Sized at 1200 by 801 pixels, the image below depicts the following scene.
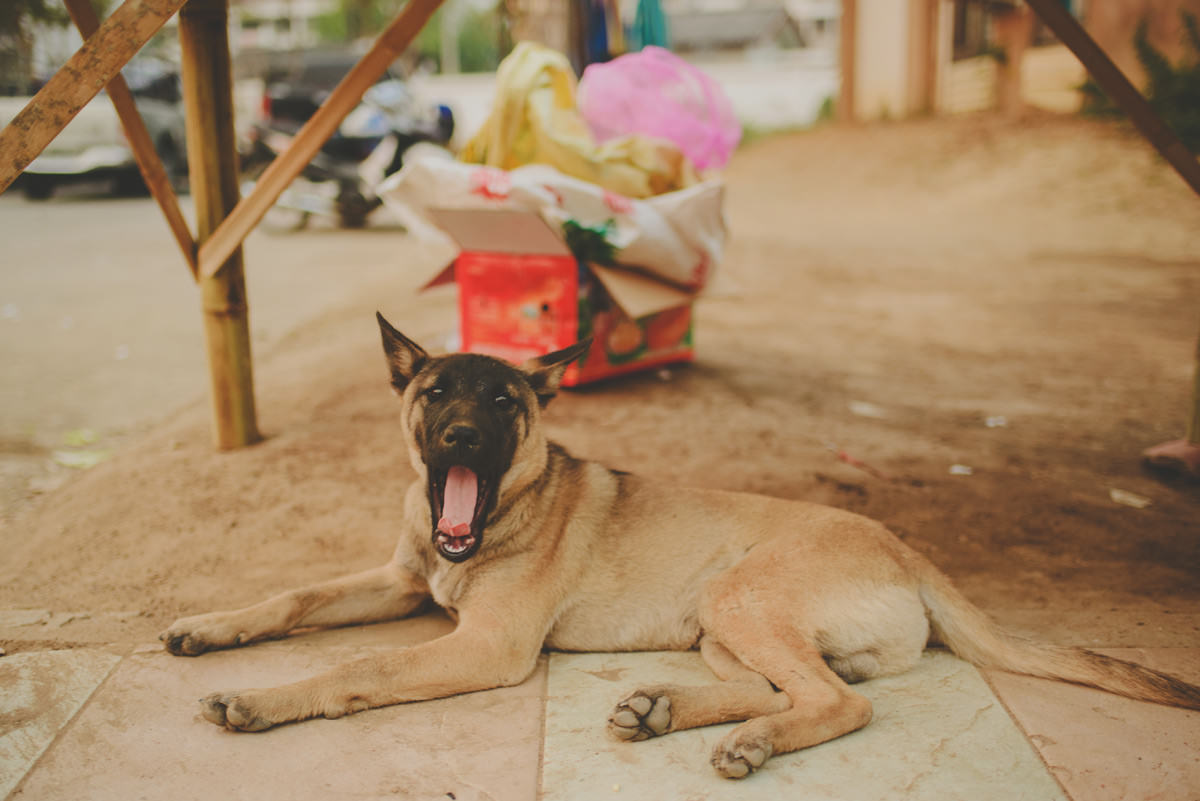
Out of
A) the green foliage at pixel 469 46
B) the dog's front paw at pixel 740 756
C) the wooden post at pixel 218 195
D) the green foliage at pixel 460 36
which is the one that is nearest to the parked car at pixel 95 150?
the wooden post at pixel 218 195

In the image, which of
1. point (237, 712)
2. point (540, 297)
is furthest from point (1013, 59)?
point (237, 712)

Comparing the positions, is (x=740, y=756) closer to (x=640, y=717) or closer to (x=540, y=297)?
(x=640, y=717)

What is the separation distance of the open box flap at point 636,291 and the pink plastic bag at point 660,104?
964 millimetres

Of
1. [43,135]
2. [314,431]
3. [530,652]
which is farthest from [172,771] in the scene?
[314,431]

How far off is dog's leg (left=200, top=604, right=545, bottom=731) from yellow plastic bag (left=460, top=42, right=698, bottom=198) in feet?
11.3

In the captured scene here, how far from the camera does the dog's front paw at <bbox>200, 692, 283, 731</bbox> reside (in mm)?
2676

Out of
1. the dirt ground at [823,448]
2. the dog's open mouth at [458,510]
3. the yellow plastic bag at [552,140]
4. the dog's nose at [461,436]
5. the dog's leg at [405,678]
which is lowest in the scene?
the dirt ground at [823,448]

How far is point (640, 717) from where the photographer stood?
272 cm

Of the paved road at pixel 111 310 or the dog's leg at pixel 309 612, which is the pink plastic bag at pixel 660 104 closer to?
the paved road at pixel 111 310

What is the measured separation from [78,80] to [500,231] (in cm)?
299

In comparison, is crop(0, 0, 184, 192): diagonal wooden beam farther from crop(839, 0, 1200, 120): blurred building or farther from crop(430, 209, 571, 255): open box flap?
crop(839, 0, 1200, 120): blurred building

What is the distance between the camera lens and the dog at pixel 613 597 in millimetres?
2803

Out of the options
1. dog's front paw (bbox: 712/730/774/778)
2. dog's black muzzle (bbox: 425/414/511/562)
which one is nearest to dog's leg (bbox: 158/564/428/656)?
dog's black muzzle (bbox: 425/414/511/562)

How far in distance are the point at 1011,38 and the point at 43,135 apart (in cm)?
2066
